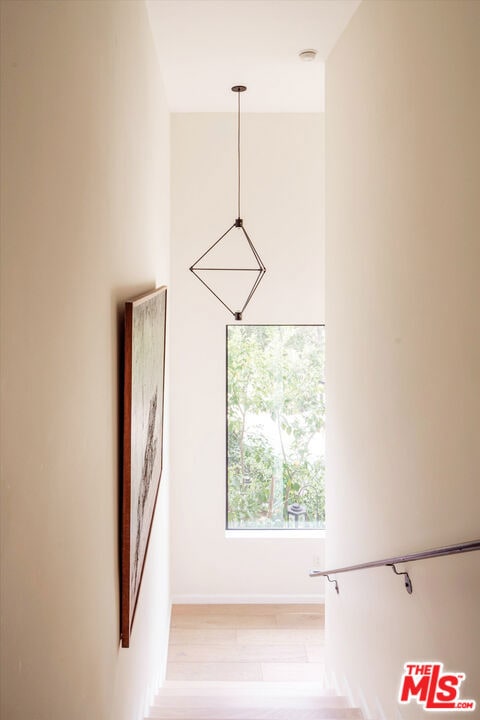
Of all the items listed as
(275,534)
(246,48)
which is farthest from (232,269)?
(275,534)

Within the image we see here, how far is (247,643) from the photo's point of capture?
185 inches

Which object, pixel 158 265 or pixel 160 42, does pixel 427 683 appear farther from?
pixel 160 42

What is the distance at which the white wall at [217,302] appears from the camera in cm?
509

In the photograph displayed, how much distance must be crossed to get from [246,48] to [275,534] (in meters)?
3.52

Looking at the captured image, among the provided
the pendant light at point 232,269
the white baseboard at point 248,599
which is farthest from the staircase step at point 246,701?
the pendant light at point 232,269

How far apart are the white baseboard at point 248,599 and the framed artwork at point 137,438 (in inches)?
96.6

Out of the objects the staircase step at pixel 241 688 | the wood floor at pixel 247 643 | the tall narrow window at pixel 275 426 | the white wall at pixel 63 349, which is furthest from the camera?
the tall narrow window at pixel 275 426

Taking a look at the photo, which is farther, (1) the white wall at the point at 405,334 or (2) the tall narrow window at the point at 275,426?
(2) the tall narrow window at the point at 275,426

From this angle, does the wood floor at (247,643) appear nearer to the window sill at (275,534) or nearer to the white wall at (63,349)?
the window sill at (275,534)

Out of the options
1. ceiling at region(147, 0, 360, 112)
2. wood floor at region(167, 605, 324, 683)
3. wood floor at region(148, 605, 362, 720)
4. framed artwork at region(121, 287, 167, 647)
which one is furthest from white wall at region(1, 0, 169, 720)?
wood floor at region(167, 605, 324, 683)

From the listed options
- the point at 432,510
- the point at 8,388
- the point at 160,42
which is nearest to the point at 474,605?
the point at 432,510

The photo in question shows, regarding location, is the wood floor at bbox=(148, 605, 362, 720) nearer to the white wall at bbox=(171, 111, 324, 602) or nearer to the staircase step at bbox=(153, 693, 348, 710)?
the staircase step at bbox=(153, 693, 348, 710)

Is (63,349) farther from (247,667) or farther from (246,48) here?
(247,667)

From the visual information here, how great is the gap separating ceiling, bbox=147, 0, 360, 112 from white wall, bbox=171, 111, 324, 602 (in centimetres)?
29
